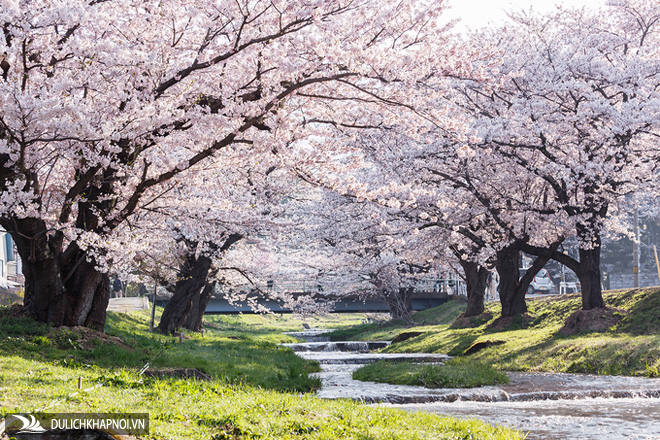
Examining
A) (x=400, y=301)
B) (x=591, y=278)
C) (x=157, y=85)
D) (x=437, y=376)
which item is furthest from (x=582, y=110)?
(x=400, y=301)

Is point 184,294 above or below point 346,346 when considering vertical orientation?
above

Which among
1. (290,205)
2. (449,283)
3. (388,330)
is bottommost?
(388,330)

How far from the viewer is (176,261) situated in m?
24.9

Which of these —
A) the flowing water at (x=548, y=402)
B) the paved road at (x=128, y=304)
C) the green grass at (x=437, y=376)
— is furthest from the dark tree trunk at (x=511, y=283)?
the paved road at (x=128, y=304)

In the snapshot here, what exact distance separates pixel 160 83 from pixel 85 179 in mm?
2640

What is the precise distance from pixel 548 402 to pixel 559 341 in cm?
900

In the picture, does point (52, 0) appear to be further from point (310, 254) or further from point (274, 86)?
point (310, 254)

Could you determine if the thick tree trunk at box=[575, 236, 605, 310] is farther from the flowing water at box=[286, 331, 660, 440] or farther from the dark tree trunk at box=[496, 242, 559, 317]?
the flowing water at box=[286, 331, 660, 440]

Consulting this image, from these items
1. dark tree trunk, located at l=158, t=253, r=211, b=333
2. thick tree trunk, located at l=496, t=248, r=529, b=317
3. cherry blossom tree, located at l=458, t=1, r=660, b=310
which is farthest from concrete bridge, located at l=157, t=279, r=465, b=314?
cherry blossom tree, located at l=458, t=1, r=660, b=310

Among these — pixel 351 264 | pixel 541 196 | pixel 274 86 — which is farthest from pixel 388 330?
pixel 274 86

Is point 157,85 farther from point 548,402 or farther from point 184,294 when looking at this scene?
point 184,294

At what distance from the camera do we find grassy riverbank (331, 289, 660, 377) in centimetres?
1811

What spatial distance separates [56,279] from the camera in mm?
14562

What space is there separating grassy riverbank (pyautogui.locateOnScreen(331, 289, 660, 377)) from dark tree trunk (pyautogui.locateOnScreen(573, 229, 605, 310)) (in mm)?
Answer: 930
